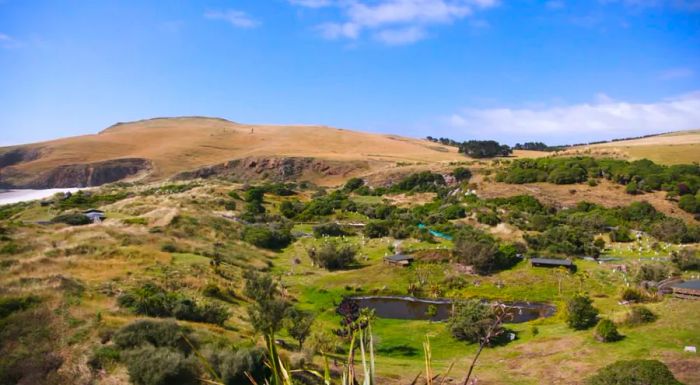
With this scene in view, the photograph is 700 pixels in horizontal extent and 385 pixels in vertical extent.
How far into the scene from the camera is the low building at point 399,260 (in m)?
36.8

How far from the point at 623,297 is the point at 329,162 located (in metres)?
86.2

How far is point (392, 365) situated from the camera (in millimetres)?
18938

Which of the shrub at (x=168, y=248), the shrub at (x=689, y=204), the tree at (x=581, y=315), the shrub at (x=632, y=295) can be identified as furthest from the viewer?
the shrub at (x=689, y=204)

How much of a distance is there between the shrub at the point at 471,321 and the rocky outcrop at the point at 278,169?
81973mm

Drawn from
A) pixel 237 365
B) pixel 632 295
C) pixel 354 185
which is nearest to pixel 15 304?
pixel 237 365

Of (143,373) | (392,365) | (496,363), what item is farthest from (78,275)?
(496,363)

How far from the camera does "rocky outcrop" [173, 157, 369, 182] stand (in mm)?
107875

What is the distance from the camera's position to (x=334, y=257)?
38250mm

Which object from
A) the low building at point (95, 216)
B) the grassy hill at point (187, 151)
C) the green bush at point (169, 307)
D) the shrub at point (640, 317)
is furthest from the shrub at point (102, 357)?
the grassy hill at point (187, 151)

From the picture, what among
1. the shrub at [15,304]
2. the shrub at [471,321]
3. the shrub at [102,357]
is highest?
the shrub at [15,304]

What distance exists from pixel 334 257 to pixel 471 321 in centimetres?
1662

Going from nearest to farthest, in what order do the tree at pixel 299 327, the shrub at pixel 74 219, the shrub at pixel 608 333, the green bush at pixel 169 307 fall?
1. the shrub at pixel 608 333
2. the green bush at pixel 169 307
3. the tree at pixel 299 327
4. the shrub at pixel 74 219

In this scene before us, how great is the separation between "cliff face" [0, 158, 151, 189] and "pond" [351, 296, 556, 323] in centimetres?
9868

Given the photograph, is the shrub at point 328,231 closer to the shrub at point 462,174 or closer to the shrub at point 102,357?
the shrub at point 102,357
